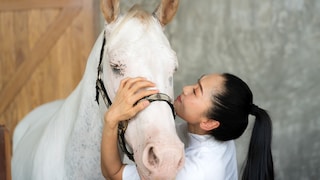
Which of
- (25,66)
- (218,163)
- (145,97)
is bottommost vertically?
(218,163)

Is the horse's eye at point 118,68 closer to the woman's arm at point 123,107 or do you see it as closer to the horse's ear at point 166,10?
the woman's arm at point 123,107

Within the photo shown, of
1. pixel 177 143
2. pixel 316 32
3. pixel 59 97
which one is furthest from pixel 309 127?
pixel 177 143

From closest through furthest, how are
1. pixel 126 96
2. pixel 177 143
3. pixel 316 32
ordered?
pixel 177 143 < pixel 126 96 < pixel 316 32

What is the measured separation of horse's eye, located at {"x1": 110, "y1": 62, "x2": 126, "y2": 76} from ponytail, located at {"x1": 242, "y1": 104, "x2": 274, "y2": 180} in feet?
1.69

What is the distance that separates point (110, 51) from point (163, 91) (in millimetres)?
242

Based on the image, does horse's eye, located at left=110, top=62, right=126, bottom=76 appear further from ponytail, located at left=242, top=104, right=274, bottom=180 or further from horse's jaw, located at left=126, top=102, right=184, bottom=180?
ponytail, located at left=242, top=104, right=274, bottom=180

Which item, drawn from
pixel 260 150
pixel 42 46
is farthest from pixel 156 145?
pixel 42 46

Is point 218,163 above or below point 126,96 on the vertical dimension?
below

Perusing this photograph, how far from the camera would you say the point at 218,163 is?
1.79 metres

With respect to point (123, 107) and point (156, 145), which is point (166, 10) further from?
→ point (156, 145)

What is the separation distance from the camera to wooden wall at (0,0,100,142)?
4.04 meters

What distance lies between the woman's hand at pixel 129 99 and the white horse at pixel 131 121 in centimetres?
3

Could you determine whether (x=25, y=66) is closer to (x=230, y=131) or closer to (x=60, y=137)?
(x=60, y=137)

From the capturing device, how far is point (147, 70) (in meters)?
1.59
